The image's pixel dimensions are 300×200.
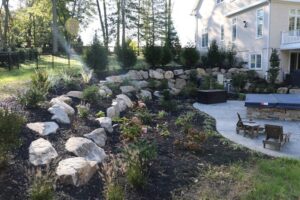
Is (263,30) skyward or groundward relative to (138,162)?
skyward

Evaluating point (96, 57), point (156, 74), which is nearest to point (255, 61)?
point (156, 74)

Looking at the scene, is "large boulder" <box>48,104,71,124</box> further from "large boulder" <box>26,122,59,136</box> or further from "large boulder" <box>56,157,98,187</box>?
"large boulder" <box>56,157,98,187</box>

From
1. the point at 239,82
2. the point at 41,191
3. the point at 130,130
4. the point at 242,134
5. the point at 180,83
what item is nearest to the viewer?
the point at 41,191

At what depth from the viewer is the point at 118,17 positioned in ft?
123

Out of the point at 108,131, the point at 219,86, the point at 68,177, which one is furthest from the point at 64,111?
the point at 219,86

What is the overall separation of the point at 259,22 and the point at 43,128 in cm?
1726

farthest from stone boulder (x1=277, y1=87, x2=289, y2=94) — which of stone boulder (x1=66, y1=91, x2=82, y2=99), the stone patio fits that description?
stone boulder (x1=66, y1=91, x2=82, y2=99)

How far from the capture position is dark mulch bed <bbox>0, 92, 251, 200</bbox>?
442cm

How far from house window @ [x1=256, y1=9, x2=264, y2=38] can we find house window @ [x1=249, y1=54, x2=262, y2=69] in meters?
1.23

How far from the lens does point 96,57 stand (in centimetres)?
1499

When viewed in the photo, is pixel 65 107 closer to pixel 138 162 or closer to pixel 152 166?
pixel 152 166

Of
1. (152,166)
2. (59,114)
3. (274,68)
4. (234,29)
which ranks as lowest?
(152,166)

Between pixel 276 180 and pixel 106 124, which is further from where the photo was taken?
pixel 106 124

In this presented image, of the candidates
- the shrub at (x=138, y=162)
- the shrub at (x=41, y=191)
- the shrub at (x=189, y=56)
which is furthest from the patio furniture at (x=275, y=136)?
the shrub at (x=189, y=56)
